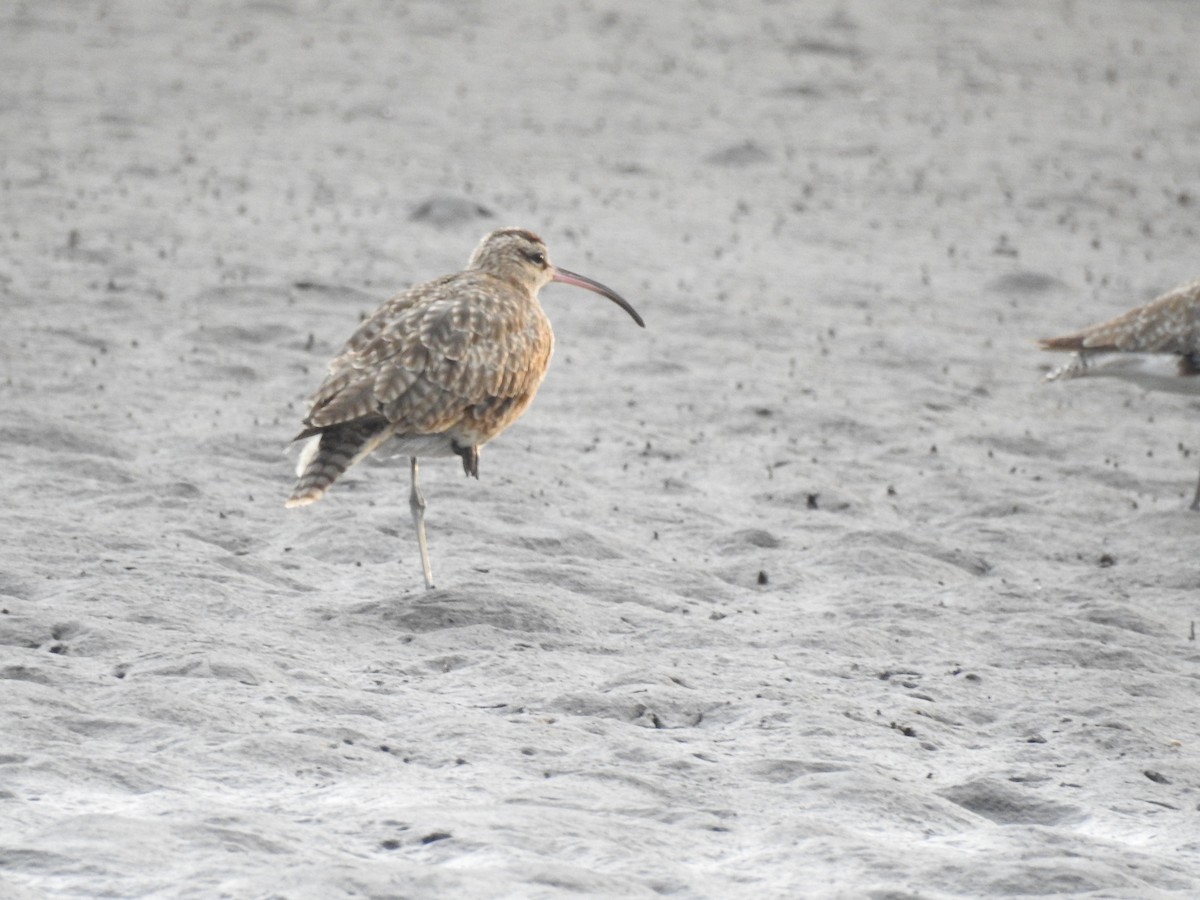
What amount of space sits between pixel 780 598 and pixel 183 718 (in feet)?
11.0

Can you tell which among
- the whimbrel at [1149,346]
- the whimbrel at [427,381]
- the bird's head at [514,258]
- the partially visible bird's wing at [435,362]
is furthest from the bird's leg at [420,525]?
the whimbrel at [1149,346]

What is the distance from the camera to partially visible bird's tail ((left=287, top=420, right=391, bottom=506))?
8.48m

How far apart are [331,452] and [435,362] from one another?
2.36 feet

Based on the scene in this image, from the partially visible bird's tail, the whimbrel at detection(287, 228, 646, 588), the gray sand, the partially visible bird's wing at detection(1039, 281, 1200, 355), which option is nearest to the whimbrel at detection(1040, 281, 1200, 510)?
the partially visible bird's wing at detection(1039, 281, 1200, 355)

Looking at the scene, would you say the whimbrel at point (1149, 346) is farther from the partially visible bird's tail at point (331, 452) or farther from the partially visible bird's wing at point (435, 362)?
the partially visible bird's tail at point (331, 452)

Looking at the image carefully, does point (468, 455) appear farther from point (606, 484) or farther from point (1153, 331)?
point (1153, 331)

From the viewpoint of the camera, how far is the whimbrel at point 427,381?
869 centimetres

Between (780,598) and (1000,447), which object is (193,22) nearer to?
(1000,447)

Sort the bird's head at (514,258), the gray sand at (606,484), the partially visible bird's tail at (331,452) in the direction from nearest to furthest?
the gray sand at (606,484), the partially visible bird's tail at (331,452), the bird's head at (514,258)

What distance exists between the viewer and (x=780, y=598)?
31.0 feet

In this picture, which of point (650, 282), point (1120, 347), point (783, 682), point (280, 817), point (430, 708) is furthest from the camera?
point (650, 282)

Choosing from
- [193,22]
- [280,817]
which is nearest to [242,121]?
[193,22]

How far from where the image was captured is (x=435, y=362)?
29.6 feet

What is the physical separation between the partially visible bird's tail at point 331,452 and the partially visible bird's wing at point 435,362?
7 cm
